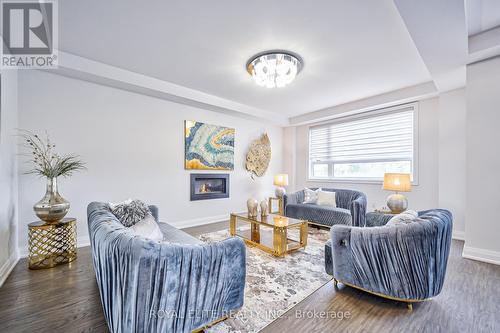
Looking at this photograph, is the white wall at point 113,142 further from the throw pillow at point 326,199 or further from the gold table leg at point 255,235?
the throw pillow at point 326,199

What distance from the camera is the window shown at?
4344mm

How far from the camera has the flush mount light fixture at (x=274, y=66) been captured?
2.82 meters

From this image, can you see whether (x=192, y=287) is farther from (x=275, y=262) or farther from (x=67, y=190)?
(x=67, y=190)

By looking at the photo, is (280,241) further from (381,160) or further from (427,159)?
(427,159)

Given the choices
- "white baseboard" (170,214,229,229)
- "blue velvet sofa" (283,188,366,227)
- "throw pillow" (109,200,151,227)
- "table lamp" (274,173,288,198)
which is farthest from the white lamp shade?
"throw pillow" (109,200,151,227)

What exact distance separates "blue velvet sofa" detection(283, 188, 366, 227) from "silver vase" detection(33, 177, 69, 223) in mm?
3658

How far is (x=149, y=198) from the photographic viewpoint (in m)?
3.96

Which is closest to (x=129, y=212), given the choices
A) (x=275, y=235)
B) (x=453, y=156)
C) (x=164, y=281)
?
(x=164, y=281)

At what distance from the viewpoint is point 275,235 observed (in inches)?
114

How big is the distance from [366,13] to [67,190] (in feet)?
14.0

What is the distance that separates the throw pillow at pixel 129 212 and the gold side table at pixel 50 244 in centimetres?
85

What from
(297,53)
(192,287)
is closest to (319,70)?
(297,53)

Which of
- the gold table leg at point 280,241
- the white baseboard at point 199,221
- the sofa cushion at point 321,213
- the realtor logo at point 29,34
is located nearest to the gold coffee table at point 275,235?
the gold table leg at point 280,241

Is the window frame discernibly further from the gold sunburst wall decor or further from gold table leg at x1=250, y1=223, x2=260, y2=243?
gold table leg at x1=250, y1=223, x2=260, y2=243
